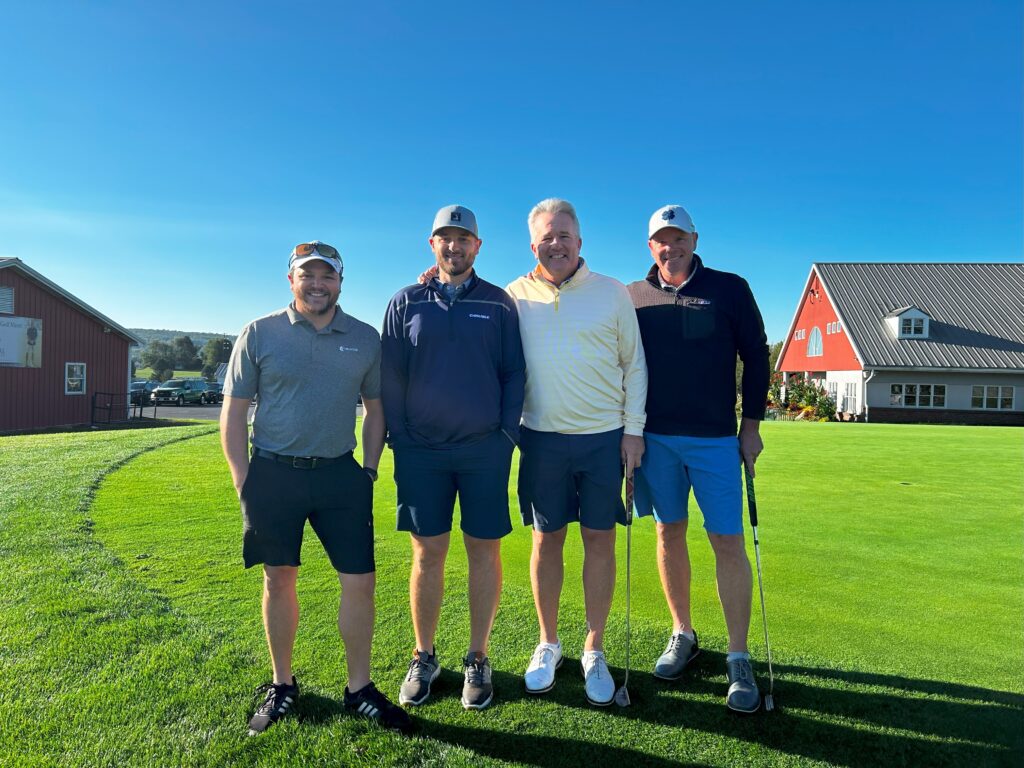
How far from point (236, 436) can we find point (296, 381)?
1.18 ft

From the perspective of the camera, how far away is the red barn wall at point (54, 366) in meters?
22.8

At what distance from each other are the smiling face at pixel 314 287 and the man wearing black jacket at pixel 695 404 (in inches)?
63.9

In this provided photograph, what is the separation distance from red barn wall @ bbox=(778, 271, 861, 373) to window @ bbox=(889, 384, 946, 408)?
185 cm

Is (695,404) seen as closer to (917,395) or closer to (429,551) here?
(429,551)

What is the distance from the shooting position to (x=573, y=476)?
11.4 ft

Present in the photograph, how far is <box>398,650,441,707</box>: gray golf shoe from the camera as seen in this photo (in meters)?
3.03

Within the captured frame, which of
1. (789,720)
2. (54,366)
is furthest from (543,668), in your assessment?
(54,366)

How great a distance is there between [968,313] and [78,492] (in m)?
35.7

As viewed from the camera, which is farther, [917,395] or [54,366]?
[917,395]

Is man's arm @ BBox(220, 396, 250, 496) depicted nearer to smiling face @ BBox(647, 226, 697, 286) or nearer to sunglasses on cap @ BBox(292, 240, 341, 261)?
sunglasses on cap @ BBox(292, 240, 341, 261)

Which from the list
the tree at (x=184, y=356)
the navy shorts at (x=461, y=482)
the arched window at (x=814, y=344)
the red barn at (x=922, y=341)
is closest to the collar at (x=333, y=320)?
the navy shorts at (x=461, y=482)

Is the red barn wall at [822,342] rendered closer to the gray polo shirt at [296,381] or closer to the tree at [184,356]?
the gray polo shirt at [296,381]

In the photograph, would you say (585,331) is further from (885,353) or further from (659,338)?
(885,353)

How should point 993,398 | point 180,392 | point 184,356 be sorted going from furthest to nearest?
point 184,356
point 180,392
point 993,398
